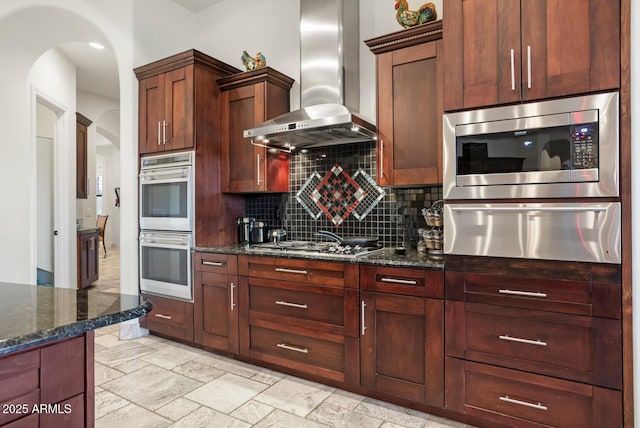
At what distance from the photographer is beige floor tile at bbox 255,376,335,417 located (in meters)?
2.22

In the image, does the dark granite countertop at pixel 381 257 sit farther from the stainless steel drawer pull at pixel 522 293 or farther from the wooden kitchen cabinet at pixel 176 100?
the wooden kitchen cabinet at pixel 176 100

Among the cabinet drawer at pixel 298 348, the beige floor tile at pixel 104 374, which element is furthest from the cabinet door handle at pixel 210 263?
the beige floor tile at pixel 104 374

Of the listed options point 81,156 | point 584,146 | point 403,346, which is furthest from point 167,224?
point 81,156

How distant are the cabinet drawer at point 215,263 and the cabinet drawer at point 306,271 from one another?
19 cm

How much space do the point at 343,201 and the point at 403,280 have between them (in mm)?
1117

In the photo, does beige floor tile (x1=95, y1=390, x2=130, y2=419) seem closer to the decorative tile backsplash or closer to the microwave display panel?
the decorative tile backsplash

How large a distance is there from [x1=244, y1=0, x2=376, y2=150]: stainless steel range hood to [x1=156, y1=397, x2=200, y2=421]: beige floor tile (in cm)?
186

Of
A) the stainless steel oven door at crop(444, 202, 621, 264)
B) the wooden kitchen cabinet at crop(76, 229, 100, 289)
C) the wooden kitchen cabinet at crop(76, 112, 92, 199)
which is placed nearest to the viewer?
the stainless steel oven door at crop(444, 202, 621, 264)

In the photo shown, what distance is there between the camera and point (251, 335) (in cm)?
275

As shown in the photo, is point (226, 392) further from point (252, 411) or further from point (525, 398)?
point (525, 398)

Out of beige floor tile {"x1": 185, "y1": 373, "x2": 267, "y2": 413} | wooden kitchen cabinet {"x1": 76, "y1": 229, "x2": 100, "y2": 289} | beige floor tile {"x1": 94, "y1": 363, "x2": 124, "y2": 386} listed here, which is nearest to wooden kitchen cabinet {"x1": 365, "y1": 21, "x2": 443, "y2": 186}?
beige floor tile {"x1": 185, "y1": 373, "x2": 267, "y2": 413}

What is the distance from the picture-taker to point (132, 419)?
83.0 inches

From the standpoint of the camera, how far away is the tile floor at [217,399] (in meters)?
2.08

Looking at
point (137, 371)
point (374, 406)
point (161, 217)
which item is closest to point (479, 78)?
point (374, 406)
